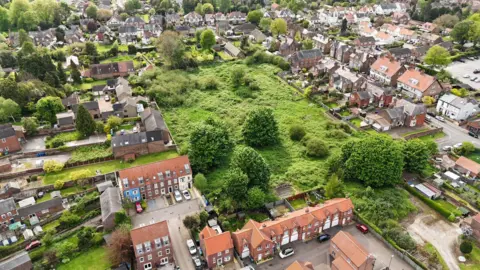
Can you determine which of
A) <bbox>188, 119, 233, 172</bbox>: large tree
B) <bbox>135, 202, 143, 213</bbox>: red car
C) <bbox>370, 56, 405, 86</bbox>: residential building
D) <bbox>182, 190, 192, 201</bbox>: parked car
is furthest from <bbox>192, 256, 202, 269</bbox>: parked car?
<bbox>370, 56, 405, 86</bbox>: residential building

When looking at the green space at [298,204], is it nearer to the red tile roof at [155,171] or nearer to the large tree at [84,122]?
the red tile roof at [155,171]

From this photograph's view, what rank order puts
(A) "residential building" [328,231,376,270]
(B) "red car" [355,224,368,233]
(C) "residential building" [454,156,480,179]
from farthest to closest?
(C) "residential building" [454,156,480,179], (B) "red car" [355,224,368,233], (A) "residential building" [328,231,376,270]

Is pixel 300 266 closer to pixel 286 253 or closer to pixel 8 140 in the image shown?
pixel 286 253

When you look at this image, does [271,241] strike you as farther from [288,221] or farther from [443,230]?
[443,230]

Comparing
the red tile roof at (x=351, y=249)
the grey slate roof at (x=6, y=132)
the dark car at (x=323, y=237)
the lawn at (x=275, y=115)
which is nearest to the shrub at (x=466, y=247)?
the red tile roof at (x=351, y=249)

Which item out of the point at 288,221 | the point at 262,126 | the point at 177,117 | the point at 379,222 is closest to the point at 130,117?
the point at 177,117

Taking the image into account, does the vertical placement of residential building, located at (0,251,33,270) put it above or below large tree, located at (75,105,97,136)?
below

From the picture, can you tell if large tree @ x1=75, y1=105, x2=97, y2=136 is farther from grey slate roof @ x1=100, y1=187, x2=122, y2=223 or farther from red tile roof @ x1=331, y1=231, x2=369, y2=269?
red tile roof @ x1=331, y1=231, x2=369, y2=269
